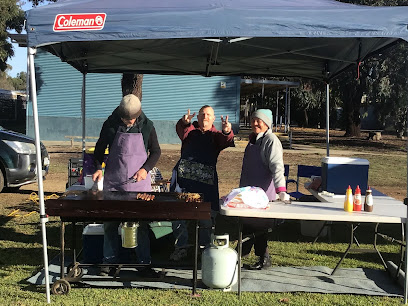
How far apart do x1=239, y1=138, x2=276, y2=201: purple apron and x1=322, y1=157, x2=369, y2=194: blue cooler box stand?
2.63 feet

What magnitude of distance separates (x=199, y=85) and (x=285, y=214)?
53.7 ft

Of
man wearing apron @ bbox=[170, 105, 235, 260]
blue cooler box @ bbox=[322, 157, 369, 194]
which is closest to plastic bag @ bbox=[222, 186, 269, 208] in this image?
man wearing apron @ bbox=[170, 105, 235, 260]

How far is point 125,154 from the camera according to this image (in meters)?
4.18

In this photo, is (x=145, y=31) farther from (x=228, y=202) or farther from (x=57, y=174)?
(x=57, y=174)

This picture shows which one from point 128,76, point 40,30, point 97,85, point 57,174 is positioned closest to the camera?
point 40,30

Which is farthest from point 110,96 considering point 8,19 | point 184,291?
point 184,291

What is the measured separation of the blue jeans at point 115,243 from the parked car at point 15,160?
4299mm

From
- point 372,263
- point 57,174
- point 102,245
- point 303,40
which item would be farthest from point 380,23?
point 57,174

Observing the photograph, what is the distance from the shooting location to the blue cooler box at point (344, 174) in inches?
185

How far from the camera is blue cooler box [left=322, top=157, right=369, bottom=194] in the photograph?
470 cm

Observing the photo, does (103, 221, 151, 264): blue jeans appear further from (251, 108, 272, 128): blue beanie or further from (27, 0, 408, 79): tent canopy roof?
(27, 0, 408, 79): tent canopy roof

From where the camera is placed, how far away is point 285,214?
3.75 m

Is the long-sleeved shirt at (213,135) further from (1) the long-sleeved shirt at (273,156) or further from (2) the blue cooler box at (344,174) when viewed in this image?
(2) the blue cooler box at (344,174)

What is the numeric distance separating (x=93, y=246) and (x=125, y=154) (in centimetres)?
113
